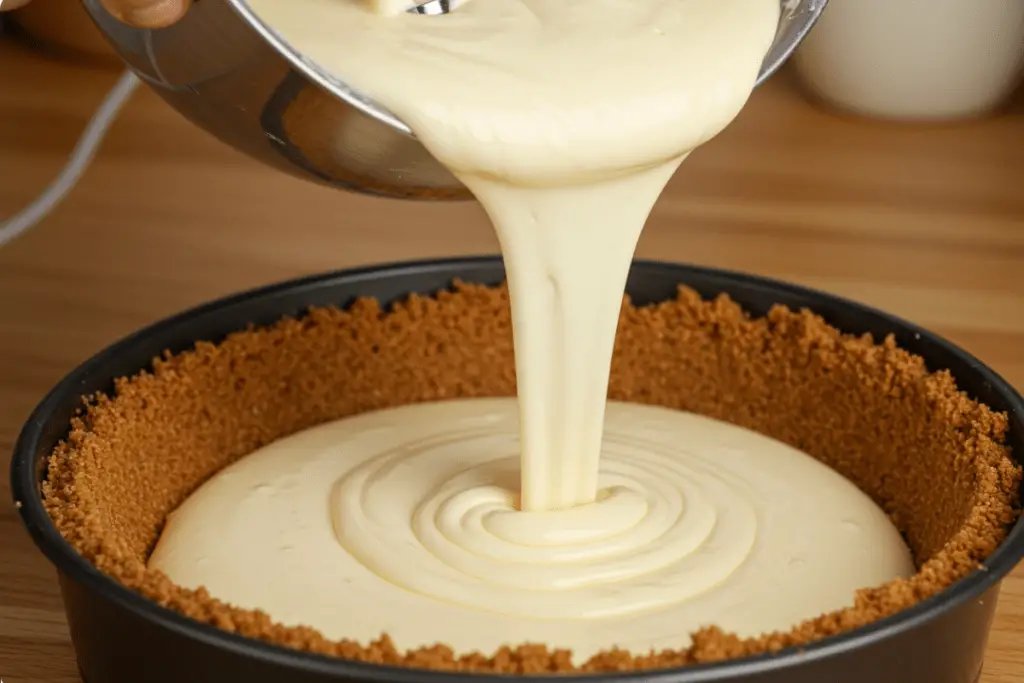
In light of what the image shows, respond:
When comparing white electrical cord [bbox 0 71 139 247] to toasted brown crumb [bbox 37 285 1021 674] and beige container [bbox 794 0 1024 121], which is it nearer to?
toasted brown crumb [bbox 37 285 1021 674]

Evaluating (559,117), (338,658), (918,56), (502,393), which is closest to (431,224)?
(502,393)

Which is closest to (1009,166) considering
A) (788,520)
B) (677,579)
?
(788,520)

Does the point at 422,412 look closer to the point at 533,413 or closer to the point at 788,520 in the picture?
the point at 533,413

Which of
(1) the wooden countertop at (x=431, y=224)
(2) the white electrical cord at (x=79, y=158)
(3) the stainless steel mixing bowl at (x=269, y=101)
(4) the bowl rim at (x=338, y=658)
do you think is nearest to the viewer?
(4) the bowl rim at (x=338, y=658)

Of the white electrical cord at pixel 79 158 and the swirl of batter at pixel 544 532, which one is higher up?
the white electrical cord at pixel 79 158

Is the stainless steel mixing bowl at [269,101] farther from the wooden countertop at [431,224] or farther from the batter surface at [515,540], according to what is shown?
the wooden countertop at [431,224]

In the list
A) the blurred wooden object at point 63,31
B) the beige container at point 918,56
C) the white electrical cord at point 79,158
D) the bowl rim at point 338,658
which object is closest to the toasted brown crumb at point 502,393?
the bowl rim at point 338,658
